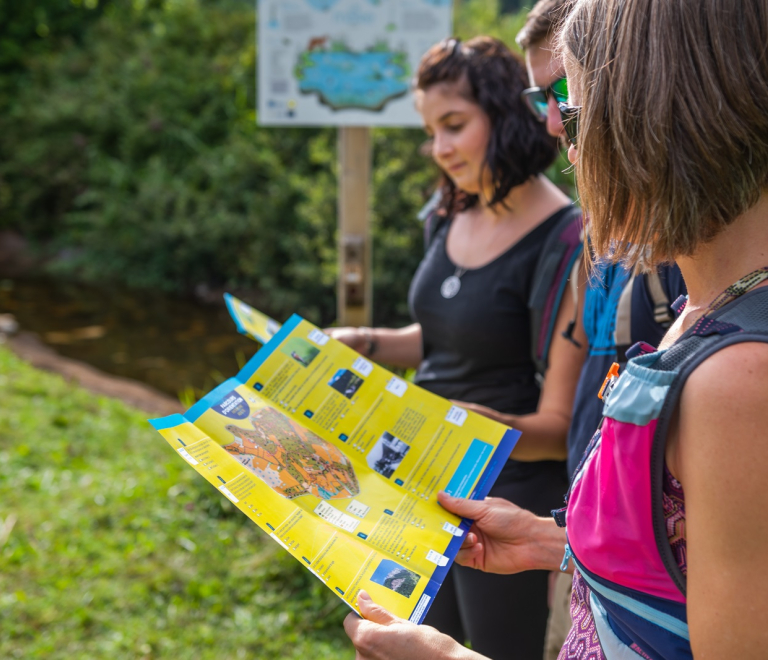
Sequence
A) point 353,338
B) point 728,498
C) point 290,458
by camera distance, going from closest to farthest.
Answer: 1. point 728,498
2. point 290,458
3. point 353,338

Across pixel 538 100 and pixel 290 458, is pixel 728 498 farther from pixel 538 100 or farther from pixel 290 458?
pixel 538 100

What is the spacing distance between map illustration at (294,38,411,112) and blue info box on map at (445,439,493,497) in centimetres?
201

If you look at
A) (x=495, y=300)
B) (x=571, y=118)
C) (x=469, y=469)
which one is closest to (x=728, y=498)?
(x=571, y=118)

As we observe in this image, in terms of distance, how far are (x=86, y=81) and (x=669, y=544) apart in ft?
40.5

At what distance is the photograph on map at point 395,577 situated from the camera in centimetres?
96

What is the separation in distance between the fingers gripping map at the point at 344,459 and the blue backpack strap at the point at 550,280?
371 millimetres

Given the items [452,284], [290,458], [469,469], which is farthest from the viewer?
[452,284]

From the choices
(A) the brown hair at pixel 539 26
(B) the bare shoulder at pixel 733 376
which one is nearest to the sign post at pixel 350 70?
(A) the brown hair at pixel 539 26

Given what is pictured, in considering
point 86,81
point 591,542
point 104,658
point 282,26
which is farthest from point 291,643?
point 86,81

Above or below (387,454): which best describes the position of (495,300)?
above

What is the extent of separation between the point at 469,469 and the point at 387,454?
142 millimetres

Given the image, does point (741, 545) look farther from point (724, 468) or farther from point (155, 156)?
point (155, 156)

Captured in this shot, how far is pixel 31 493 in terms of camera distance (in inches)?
130

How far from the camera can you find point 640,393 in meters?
0.67
